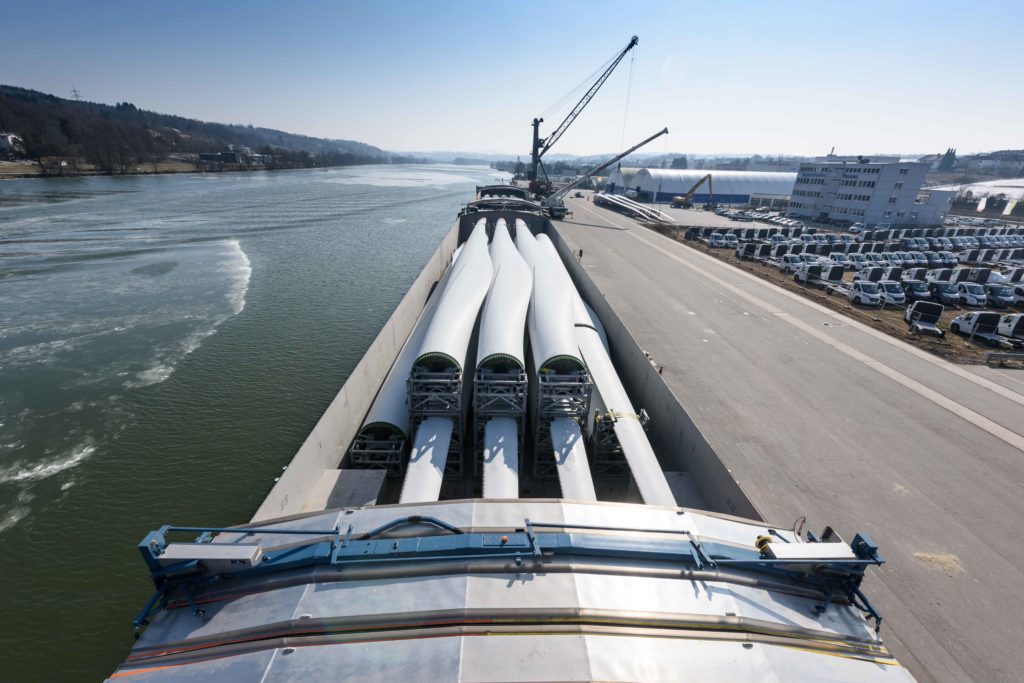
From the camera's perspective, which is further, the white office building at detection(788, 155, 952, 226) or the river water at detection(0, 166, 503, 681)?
the white office building at detection(788, 155, 952, 226)

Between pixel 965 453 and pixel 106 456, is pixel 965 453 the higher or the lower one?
the higher one

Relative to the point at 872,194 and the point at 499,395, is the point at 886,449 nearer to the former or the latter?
the point at 499,395

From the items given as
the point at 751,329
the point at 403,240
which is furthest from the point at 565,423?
the point at 403,240

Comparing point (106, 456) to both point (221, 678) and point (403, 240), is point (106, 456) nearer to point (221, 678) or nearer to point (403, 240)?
point (221, 678)

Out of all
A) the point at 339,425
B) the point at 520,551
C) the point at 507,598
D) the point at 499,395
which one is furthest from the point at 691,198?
the point at 507,598

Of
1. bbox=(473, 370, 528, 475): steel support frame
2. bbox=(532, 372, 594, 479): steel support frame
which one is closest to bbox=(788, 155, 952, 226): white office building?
bbox=(532, 372, 594, 479): steel support frame

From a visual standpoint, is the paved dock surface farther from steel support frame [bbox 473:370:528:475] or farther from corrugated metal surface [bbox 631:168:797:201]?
corrugated metal surface [bbox 631:168:797:201]
